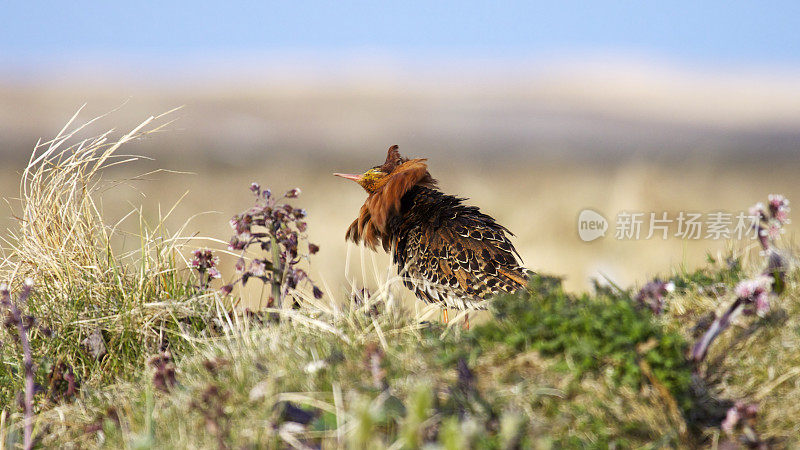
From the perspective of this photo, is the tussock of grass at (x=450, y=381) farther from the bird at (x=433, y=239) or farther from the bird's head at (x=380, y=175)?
the bird's head at (x=380, y=175)


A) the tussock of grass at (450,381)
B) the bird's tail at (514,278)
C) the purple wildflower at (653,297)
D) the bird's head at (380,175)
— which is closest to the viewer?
the tussock of grass at (450,381)

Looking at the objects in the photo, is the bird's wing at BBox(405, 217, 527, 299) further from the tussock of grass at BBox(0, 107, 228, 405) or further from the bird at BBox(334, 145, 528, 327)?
the tussock of grass at BBox(0, 107, 228, 405)

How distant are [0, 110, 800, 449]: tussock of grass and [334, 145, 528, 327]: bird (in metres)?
0.95

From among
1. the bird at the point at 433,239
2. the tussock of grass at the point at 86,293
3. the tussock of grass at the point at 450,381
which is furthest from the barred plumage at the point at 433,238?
the tussock of grass at the point at 86,293

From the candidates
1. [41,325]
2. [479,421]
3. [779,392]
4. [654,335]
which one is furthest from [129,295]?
[779,392]

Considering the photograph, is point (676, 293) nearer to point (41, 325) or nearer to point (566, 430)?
point (566, 430)

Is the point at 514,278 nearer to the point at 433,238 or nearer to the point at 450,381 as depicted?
the point at 433,238

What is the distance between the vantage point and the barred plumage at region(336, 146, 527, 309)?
13.7ft

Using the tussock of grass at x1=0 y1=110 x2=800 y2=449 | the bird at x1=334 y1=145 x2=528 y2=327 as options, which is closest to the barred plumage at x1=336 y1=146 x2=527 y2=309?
the bird at x1=334 y1=145 x2=528 y2=327

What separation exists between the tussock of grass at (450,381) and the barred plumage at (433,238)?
954 millimetres

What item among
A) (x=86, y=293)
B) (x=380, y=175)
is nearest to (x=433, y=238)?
(x=380, y=175)

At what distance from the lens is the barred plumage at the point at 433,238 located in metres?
4.17

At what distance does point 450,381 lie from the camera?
2.34m

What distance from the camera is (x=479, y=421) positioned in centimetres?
213
